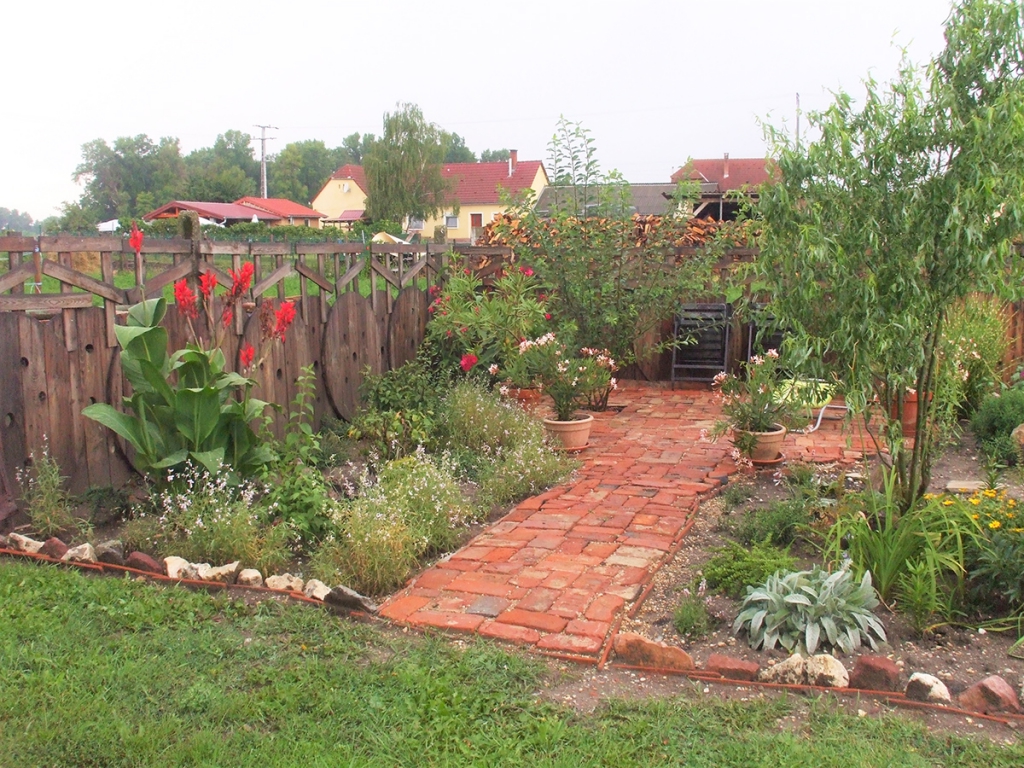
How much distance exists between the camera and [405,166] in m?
47.4

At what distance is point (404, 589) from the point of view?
4031 millimetres

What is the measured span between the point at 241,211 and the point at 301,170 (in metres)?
37.7

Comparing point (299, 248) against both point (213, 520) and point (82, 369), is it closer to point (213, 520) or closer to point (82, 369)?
point (82, 369)

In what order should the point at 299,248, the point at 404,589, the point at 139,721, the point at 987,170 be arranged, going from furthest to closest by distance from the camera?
the point at 299,248 < the point at 404,589 < the point at 987,170 < the point at 139,721

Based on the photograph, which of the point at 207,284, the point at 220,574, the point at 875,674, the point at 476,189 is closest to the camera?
the point at 875,674

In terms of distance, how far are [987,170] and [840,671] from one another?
2.09 meters

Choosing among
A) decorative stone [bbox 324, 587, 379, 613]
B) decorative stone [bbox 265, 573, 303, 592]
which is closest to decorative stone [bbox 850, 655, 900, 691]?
decorative stone [bbox 324, 587, 379, 613]

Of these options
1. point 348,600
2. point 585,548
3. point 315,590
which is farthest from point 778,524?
point 315,590

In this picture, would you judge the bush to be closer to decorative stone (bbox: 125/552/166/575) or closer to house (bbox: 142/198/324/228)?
decorative stone (bbox: 125/552/166/575)

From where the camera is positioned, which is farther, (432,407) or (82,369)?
(432,407)

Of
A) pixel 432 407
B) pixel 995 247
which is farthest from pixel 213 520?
pixel 995 247

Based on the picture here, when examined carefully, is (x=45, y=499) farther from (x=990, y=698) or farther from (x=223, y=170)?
(x=223, y=170)

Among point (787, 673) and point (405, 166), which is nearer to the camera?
point (787, 673)

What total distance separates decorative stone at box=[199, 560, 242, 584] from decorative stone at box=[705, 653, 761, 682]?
2135mm
